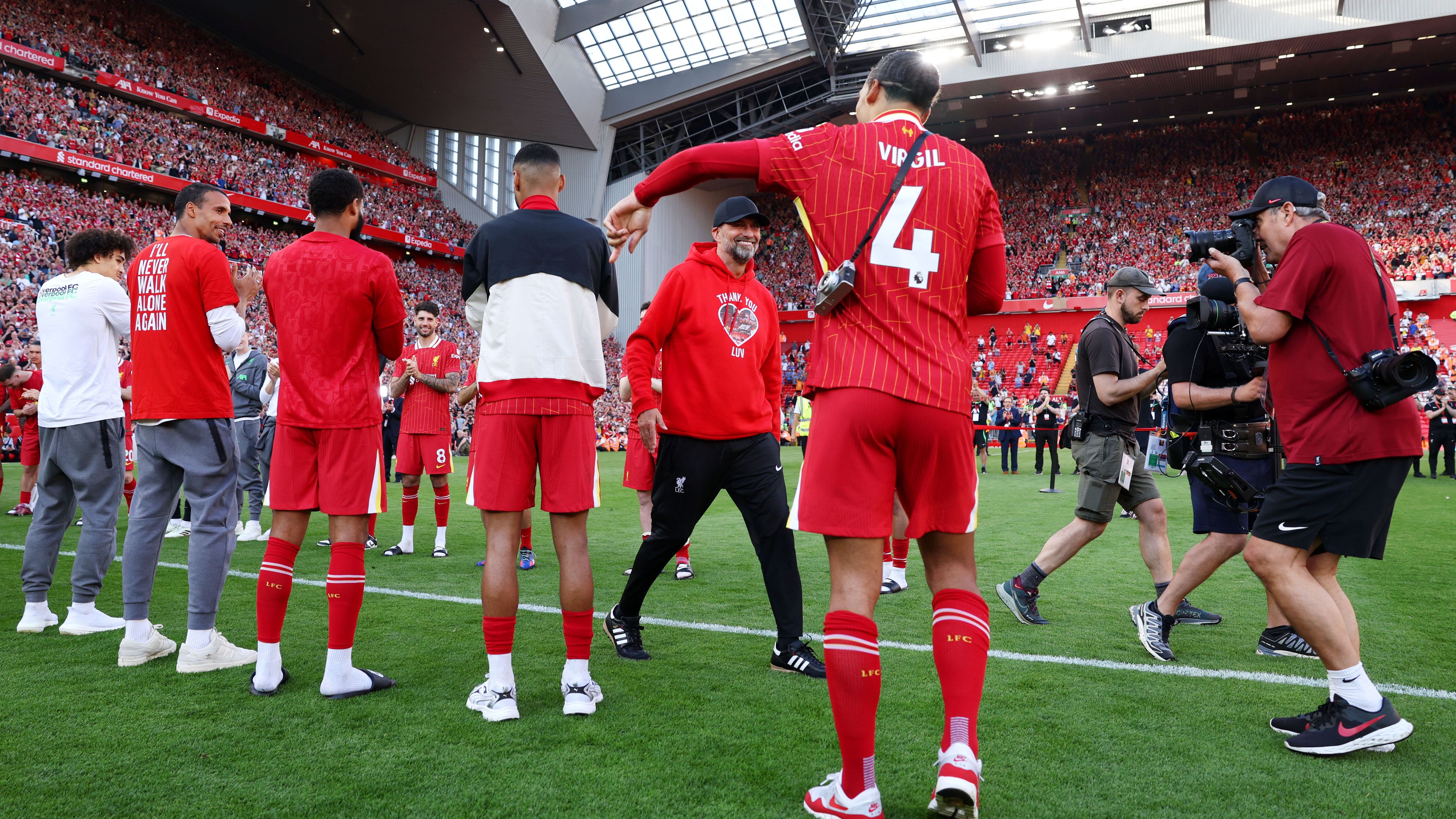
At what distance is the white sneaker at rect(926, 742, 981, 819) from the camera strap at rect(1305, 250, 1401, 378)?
1923 mm

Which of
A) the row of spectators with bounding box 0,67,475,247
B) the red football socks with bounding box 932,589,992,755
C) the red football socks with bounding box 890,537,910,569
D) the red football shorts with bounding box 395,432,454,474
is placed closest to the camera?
the red football socks with bounding box 932,589,992,755

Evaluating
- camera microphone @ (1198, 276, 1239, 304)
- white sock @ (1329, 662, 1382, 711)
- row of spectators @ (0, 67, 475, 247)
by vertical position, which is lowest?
white sock @ (1329, 662, 1382, 711)

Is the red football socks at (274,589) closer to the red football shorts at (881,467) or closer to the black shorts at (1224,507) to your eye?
the red football shorts at (881,467)

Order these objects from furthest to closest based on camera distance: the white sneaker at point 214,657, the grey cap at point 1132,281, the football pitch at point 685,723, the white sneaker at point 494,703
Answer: the grey cap at point 1132,281 < the white sneaker at point 214,657 < the white sneaker at point 494,703 < the football pitch at point 685,723

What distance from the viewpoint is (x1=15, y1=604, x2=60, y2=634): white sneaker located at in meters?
4.11

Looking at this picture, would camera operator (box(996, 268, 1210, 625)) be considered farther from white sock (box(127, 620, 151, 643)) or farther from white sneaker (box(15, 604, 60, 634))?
white sneaker (box(15, 604, 60, 634))

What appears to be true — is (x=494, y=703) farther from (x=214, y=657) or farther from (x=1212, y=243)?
(x=1212, y=243)

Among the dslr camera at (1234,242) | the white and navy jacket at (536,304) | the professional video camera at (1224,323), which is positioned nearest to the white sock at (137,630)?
the white and navy jacket at (536,304)

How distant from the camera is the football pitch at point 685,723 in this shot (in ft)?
7.66

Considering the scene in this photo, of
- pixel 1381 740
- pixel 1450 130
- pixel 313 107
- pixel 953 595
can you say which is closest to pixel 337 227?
pixel 953 595

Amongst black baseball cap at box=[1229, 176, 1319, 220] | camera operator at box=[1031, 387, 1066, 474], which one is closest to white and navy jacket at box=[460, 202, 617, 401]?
black baseball cap at box=[1229, 176, 1319, 220]

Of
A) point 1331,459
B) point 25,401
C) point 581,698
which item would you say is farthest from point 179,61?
point 1331,459

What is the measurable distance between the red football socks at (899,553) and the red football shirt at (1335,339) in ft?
9.05

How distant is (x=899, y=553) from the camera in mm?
5547
